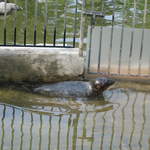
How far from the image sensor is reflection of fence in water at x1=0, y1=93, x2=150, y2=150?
462 centimetres

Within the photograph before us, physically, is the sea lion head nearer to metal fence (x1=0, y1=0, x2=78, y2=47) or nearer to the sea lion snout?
the sea lion snout

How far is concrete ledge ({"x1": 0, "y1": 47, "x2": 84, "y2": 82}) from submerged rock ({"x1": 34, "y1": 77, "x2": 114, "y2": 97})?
39 centimetres

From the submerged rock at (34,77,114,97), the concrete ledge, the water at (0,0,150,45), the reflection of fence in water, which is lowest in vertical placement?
the reflection of fence in water

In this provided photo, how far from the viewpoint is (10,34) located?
9.93 meters

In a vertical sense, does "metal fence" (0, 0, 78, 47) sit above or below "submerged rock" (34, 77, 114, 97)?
above

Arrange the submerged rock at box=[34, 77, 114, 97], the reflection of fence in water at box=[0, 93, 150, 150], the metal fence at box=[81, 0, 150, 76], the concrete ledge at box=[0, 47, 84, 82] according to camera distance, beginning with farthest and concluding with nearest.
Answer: the metal fence at box=[81, 0, 150, 76] → the concrete ledge at box=[0, 47, 84, 82] → the submerged rock at box=[34, 77, 114, 97] → the reflection of fence in water at box=[0, 93, 150, 150]

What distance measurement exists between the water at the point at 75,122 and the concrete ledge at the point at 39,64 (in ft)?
1.42

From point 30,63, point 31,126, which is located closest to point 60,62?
point 30,63

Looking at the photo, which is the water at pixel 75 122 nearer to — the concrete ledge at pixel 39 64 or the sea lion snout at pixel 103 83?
the sea lion snout at pixel 103 83

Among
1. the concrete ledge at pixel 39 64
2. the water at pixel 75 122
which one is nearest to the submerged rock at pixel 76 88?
the water at pixel 75 122

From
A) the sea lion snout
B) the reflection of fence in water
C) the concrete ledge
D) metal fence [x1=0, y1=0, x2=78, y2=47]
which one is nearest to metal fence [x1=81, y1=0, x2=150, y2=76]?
the concrete ledge

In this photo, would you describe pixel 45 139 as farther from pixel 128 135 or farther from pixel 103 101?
pixel 103 101

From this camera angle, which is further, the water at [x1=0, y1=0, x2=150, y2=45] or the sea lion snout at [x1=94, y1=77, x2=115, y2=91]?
the water at [x1=0, y1=0, x2=150, y2=45]

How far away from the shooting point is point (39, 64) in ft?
22.9
